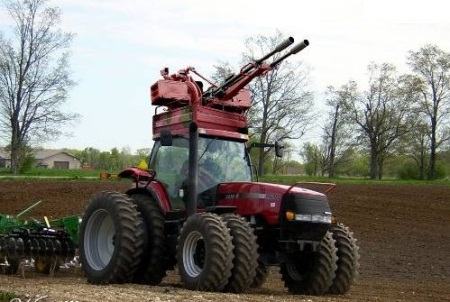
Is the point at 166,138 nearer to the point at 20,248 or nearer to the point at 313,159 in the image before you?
the point at 20,248

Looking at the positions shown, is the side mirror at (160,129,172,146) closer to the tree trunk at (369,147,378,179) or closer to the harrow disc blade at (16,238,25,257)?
the harrow disc blade at (16,238,25,257)

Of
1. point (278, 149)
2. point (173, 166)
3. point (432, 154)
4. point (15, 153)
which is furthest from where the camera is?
point (432, 154)

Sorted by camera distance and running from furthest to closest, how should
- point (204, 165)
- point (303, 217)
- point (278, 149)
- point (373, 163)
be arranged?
1. point (373, 163)
2. point (278, 149)
3. point (204, 165)
4. point (303, 217)

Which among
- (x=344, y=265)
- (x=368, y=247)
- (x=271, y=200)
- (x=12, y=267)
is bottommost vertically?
(x=12, y=267)

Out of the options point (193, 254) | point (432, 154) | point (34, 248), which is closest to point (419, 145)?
point (432, 154)

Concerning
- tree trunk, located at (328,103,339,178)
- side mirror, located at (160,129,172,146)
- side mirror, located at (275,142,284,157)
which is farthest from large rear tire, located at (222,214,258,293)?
tree trunk, located at (328,103,339,178)

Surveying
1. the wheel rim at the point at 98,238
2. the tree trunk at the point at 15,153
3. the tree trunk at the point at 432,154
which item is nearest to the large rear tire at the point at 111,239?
the wheel rim at the point at 98,238

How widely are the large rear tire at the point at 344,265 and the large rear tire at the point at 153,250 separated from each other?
2420 mm

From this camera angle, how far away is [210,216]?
29.4 ft

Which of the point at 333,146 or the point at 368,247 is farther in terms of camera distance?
the point at 333,146

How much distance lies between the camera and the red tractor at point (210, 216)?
351 inches

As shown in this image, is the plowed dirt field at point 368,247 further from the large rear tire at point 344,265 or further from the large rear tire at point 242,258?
the large rear tire at point 242,258

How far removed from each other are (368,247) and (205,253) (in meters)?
10.3

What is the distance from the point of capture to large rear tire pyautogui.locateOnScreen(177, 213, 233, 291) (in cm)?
858
